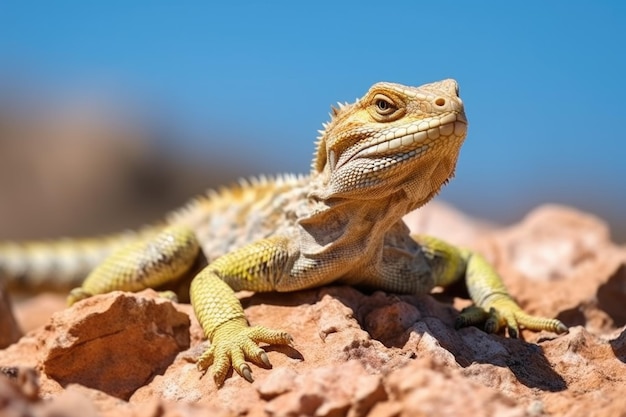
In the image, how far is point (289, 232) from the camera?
24.8 feet

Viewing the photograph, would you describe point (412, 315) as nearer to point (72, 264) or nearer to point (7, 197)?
point (72, 264)

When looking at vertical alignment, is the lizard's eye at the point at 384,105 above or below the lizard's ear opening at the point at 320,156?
above

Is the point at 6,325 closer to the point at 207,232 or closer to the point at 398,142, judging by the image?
the point at 207,232

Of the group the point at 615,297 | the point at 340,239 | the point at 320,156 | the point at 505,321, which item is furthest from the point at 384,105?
the point at 615,297

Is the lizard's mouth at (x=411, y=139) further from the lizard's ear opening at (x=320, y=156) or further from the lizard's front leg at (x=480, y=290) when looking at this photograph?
the lizard's front leg at (x=480, y=290)

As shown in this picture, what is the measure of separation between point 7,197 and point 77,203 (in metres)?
3.28

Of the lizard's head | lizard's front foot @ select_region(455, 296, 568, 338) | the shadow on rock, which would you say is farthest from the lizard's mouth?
the shadow on rock

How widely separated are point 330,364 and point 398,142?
1.83 metres

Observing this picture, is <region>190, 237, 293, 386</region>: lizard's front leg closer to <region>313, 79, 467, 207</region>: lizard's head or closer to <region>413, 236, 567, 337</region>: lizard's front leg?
<region>313, 79, 467, 207</region>: lizard's head

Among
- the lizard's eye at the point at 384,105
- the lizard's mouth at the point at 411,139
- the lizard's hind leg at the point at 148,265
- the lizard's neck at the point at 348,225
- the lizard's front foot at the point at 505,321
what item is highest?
the lizard's eye at the point at 384,105

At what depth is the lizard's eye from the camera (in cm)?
654

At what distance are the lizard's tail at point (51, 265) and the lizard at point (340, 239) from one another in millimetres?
3131

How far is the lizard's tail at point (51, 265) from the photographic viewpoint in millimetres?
11836

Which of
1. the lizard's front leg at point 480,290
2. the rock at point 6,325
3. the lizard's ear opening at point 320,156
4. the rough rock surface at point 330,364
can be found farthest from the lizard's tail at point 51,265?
the lizard's front leg at point 480,290
